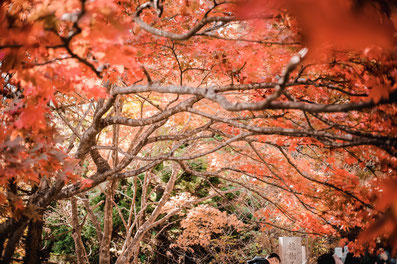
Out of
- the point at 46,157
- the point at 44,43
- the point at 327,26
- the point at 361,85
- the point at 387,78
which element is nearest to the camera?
the point at 327,26

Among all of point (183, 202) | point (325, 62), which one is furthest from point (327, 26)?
point (183, 202)

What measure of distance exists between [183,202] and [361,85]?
6.25m

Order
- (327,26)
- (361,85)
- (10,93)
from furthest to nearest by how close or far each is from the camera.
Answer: (10,93) < (361,85) < (327,26)

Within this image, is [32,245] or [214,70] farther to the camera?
[32,245]

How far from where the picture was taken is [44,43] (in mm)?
2074

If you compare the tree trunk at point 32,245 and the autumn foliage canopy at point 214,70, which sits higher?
the autumn foliage canopy at point 214,70

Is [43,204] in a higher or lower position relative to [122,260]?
higher

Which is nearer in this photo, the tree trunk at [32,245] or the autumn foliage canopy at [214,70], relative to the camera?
the autumn foliage canopy at [214,70]

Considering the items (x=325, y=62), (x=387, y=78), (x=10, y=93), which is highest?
(x=10, y=93)

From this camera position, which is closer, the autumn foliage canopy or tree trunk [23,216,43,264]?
the autumn foliage canopy

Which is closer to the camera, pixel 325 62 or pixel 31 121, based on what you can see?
pixel 31 121

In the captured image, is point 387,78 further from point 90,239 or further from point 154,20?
point 90,239

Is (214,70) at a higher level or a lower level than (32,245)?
higher

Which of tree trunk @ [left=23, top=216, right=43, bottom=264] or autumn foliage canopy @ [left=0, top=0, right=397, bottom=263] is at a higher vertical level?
autumn foliage canopy @ [left=0, top=0, right=397, bottom=263]
